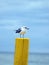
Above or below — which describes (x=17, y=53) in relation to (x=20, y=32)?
below

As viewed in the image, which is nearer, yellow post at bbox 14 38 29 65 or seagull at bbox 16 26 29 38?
yellow post at bbox 14 38 29 65

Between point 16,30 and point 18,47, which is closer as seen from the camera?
point 18,47

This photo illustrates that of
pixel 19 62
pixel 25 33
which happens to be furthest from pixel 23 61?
pixel 25 33

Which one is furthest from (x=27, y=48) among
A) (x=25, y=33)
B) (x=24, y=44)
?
(x=25, y=33)

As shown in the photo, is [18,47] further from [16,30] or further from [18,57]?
[16,30]

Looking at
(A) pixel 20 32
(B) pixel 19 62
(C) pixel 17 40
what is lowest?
(B) pixel 19 62

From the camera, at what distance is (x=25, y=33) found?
8.20m

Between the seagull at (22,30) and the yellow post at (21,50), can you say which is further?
the seagull at (22,30)

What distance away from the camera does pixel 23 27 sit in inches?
325

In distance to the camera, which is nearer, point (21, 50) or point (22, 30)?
point (21, 50)

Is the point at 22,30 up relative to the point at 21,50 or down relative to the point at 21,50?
up

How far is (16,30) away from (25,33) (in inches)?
15.5

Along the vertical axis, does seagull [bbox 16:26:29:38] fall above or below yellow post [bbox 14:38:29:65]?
above

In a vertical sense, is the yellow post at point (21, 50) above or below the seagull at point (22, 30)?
below
